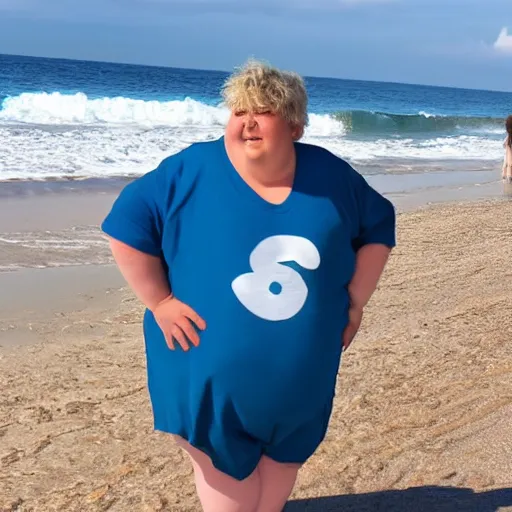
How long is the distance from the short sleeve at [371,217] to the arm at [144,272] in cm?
58

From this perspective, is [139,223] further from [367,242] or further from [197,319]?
[367,242]

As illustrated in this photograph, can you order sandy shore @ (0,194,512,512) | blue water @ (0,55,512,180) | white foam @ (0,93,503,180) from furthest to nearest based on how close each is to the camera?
blue water @ (0,55,512,180), white foam @ (0,93,503,180), sandy shore @ (0,194,512,512)

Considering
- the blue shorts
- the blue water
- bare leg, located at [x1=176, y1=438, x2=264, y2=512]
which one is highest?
the blue shorts

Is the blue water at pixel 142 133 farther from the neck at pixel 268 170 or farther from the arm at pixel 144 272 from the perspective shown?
the arm at pixel 144 272

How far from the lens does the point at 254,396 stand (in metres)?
2.32

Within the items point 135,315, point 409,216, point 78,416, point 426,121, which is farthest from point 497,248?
point 426,121

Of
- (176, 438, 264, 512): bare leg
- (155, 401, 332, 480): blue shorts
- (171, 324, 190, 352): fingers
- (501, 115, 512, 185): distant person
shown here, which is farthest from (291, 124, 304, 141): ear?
(501, 115, 512, 185): distant person

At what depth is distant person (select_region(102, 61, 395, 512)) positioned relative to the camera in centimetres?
229

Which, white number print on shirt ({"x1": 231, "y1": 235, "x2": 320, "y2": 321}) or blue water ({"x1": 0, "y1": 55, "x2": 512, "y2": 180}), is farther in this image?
blue water ({"x1": 0, "y1": 55, "x2": 512, "y2": 180})

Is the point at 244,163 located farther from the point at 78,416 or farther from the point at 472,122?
the point at 472,122

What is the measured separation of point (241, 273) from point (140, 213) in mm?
318

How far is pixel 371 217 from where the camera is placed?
2.50 m

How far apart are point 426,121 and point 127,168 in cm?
2582

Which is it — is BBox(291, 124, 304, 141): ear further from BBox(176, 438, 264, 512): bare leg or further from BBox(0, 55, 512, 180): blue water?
BBox(176, 438, 264, 512): bare leg
